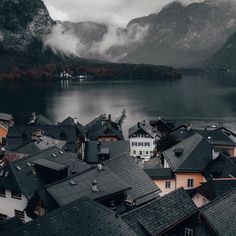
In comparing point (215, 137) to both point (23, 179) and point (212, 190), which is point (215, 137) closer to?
point (212, 190)

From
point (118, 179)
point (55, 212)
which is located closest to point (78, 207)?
point (55, 212)

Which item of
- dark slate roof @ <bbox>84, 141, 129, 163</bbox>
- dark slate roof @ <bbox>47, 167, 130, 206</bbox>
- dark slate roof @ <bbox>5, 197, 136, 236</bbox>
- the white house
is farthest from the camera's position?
the white house

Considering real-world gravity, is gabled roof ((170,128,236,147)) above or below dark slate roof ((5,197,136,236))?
below

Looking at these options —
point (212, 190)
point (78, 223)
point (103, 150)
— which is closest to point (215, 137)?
point (103, 150)

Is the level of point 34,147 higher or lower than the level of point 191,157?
higher

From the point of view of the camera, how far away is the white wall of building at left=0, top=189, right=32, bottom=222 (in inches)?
1537

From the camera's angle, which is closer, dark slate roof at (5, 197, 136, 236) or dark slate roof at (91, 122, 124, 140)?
dark slate roof at (5, 197, 136, 236)

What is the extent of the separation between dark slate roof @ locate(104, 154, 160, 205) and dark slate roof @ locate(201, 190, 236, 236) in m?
9.10

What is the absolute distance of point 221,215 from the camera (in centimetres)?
3034

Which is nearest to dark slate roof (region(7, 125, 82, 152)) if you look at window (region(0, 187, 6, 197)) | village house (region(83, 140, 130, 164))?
village house (region(83, 140, 130, 164))

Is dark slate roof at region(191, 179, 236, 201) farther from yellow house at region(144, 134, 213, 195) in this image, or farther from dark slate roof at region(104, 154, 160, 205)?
yellow house at region(144, 134, 213, 195)

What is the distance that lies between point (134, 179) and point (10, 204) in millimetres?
11006

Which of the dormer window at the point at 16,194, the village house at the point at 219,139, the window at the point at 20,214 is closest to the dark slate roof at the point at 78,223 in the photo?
the window at the point at 20,214

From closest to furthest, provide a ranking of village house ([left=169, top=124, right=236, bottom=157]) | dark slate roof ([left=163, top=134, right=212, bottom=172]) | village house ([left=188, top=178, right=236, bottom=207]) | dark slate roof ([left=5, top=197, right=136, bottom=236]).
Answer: dark slate roof ([left=5, top=197, right=136, bottom=236]) → village house ([left=188, top=178, right=236, bottom=207]) → dark slate roof ([left=163, top=134, right=212, bottom=172]) → village house ([left=169, top=124, right=236, bottom=157])
